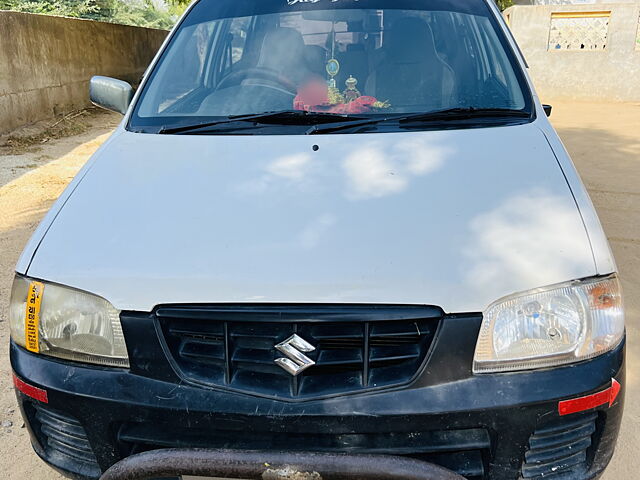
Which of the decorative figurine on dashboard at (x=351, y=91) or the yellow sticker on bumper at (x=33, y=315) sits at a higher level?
the decorative figurine on dashboard at (x=351, y=91)

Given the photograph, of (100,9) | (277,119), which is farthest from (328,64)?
(100,9)

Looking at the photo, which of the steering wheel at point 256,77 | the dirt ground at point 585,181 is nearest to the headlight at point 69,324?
the dirt ground at point 585,181

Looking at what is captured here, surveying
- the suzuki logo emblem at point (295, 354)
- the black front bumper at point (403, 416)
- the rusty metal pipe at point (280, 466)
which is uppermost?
the suzuki logo emblem at point (295, 354)

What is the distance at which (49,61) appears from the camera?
981 cm

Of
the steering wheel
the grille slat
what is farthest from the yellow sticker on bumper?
the steering wheel

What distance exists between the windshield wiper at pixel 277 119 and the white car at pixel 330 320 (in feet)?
1.13

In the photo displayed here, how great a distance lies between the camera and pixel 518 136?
222 centimetres

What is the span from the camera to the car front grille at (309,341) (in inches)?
60.6

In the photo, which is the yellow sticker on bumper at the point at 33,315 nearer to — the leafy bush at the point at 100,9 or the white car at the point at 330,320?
the white car at the point at 330,320

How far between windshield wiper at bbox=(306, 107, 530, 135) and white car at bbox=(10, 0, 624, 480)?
29 centimetres

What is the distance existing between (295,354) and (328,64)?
5.24 ft

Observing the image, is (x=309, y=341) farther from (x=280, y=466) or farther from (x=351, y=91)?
(x=351, y=91)

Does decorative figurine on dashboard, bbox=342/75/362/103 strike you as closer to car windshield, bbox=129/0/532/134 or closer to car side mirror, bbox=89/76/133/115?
car windshield, bbox=129/0/532/134

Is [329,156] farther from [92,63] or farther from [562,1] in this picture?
[562,1]
